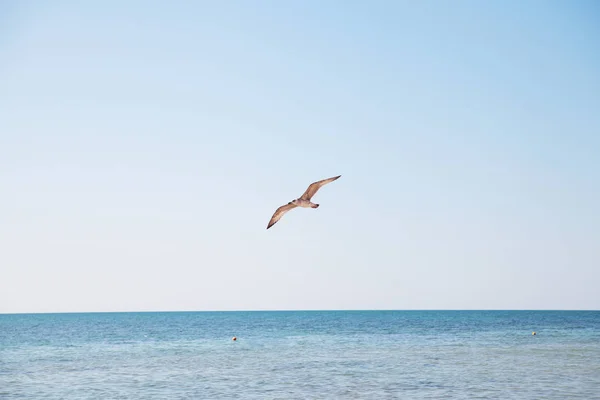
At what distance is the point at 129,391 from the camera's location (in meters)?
27.3

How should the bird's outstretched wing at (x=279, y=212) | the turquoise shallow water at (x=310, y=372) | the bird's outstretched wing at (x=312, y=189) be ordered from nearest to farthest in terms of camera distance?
1. the bird's outstretched wing at (x=312, y=189)
2. the bird's outstretched wing at (x=279, y=212)
3. the turquoise shallow water at (x=310, y=372)

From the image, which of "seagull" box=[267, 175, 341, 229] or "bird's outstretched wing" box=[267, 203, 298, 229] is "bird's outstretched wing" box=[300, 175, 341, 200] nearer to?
"seagull" box=[267, 175, 341, 229]

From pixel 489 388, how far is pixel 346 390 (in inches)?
243

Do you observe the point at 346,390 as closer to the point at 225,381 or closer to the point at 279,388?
the point at 279,388

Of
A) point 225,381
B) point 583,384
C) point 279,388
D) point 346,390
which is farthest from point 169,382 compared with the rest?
point 583,384

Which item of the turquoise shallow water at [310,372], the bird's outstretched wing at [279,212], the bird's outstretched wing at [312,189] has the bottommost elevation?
the turquoise shallow water at [310,372]

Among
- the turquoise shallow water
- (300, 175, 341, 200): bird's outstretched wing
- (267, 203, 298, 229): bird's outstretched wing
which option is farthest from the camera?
the turquoise shallow water

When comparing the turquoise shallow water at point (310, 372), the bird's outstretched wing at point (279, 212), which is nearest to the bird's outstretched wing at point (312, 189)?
the bird's outstretched wing at point (279, 212)

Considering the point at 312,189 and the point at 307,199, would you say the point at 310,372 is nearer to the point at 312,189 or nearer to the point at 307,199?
the point at 307,199

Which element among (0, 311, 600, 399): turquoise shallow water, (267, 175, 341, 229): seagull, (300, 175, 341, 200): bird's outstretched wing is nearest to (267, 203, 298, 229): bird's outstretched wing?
(267, 175, 341, 229): seagull

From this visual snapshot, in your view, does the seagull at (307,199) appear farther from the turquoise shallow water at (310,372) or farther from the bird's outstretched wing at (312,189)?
the turquoise shallow water at (310,372)

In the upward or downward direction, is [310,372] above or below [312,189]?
below

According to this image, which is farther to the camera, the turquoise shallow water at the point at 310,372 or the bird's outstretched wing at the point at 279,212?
the turquoise shallow water at the point at 310,372

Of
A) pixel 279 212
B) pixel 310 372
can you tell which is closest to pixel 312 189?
pixel 279 212
